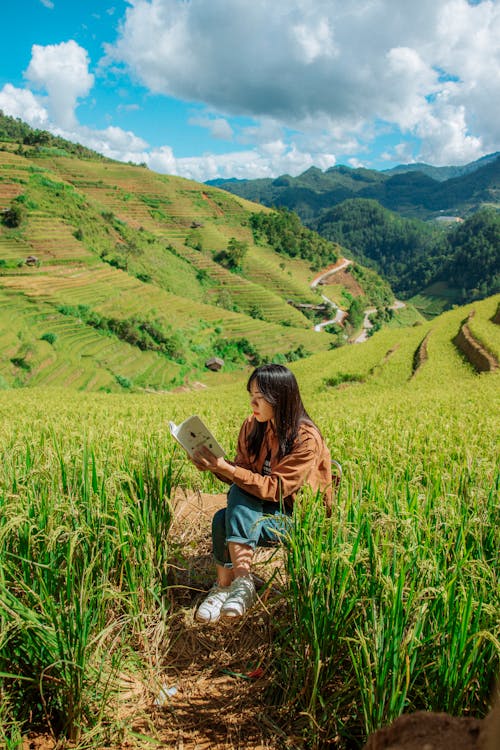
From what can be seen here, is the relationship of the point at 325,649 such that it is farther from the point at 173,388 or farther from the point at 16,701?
the point at 173,388

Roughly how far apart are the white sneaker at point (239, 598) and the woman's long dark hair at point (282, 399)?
0.77 meters

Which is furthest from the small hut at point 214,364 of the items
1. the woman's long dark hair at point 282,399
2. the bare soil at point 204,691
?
the bare soil at point 204,691

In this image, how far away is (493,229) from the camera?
456 feet

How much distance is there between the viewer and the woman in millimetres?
2637

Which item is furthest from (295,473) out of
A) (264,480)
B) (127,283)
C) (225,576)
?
(127,283)

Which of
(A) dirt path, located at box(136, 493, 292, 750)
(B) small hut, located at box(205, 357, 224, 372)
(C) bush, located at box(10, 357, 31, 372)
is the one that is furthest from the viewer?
(B) small hut, located at box(205, 357, 224, 372)

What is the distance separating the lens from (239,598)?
7.96 feet

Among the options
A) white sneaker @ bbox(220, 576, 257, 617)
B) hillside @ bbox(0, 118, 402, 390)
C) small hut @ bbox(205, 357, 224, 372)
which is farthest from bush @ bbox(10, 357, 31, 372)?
white sneaker @ bbox(220, 576, 257, 617)

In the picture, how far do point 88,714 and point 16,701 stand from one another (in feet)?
0.94

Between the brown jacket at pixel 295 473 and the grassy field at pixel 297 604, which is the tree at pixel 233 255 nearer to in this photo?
the brown jacket at pixel 295 473

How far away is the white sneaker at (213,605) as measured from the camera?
8.00ft

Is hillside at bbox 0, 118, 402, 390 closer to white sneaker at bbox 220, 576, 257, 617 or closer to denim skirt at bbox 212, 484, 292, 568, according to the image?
denim skirt at bbox 212, 484, 292, 568

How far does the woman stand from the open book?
49mm

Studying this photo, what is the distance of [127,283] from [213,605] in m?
64.8
